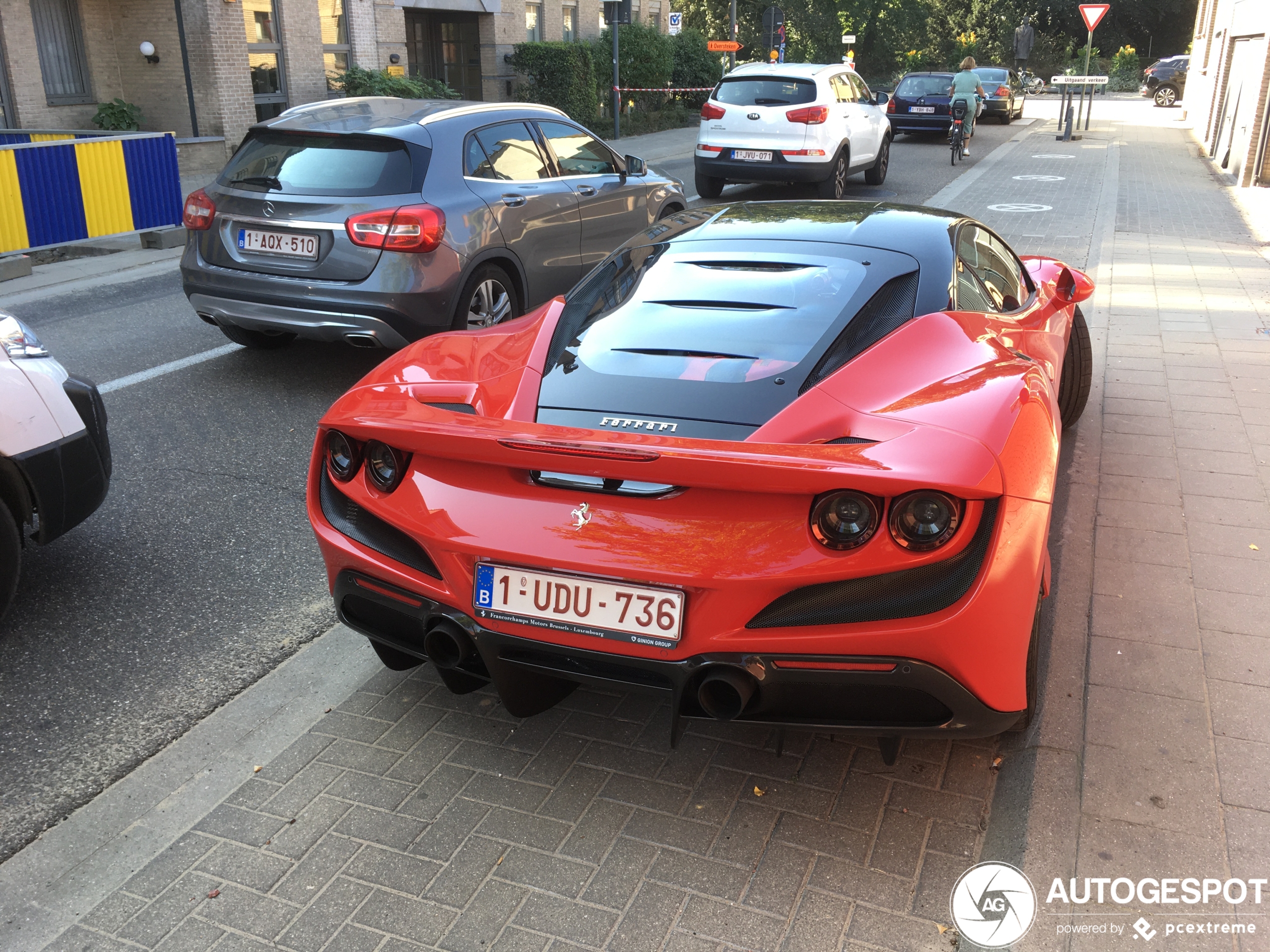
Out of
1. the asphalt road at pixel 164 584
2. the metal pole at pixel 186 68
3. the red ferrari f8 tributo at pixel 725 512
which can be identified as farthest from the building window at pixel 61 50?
the red ferrari f8 tributo at pixel 725 512

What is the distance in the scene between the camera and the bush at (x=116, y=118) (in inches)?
694

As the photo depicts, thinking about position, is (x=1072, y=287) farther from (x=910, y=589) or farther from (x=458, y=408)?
(x=458, y=408)

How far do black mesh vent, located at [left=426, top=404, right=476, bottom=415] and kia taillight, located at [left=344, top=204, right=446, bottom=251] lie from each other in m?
3.44

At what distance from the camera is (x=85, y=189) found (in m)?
11.0

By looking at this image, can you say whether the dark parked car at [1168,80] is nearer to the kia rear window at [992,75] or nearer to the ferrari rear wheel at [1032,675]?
the kia rear window at [992,75]

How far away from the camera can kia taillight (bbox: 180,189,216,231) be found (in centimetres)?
645

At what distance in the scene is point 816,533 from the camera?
2.45 m

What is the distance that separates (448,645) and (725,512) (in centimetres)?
84

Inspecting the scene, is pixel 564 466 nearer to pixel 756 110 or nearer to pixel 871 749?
pixel 871 749

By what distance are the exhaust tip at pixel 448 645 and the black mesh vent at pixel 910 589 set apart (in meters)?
0.89

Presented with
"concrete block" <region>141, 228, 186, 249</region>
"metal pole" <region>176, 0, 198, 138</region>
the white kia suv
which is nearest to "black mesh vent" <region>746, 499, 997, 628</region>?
"concrete block" <region>141, 228, 186, 249</region>

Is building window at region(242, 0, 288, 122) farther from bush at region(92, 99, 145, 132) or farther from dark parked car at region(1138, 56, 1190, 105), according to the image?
dark parked car at region(1138, 56, 1190, 105)

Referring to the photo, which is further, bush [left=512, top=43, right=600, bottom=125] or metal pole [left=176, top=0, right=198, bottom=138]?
bush [left=512, top=43, right=600, bottom=125]

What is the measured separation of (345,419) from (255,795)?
1.05 m
